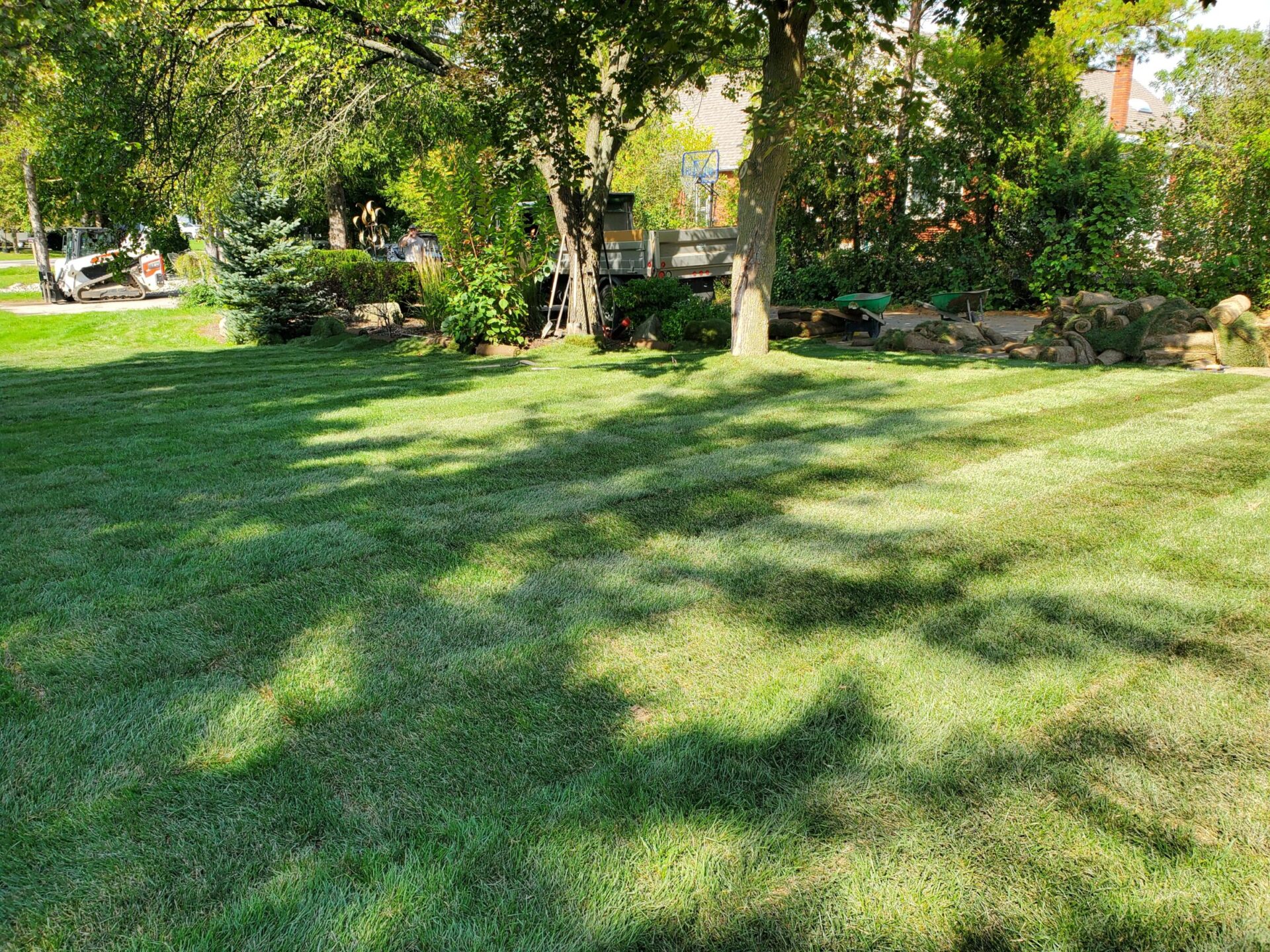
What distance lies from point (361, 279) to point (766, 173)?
987 centimetres

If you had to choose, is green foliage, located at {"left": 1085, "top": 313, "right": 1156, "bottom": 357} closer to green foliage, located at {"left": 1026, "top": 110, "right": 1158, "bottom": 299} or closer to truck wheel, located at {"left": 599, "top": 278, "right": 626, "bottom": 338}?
green foliage, located at {"left": 1026, "top": 110, "right": 1158, "bottom": 299}

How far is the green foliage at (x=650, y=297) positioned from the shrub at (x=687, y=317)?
19cm

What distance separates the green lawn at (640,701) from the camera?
1.69 metres

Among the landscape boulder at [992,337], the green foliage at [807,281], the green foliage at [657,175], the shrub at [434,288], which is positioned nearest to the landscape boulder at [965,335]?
the landscape boulder at [992,337]

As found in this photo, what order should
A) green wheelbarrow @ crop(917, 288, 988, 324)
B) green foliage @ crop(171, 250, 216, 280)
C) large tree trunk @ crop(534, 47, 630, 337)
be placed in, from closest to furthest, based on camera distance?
1. large tree trunk @ crop(534, 47, 630, 337)
2. green wheelbarrow @ crop(917, 288, 988, 324)
3. green foliage @ crop(171, 250, 216, 280)

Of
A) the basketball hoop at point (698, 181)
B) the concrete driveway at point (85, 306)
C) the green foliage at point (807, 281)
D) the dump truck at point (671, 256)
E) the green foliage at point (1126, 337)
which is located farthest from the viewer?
the basketball hoop at point (698, 181)

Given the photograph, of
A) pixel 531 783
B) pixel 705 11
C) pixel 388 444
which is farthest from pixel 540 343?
pixel 531 783

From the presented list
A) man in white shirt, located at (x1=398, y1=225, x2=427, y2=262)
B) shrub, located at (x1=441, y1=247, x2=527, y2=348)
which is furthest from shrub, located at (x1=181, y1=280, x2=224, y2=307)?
shrub, located at (x1=441, y1=247, x2=527, y2=348)

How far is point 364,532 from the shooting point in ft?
12.6

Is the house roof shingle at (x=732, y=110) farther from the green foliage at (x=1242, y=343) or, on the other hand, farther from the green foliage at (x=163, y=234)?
A: the green foliage at (x=1242, y=343)

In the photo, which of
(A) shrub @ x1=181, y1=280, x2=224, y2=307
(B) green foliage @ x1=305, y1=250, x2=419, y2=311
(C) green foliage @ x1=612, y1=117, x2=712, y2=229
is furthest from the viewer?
(C) green foliage @ x1=612, y1=117, x2=712, y2=229

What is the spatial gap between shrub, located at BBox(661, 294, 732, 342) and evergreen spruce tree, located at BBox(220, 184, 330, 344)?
5934mm

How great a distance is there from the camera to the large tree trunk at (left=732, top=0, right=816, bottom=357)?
24.8 feet

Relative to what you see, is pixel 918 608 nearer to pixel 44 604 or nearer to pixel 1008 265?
pixel 44 604
